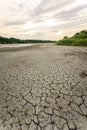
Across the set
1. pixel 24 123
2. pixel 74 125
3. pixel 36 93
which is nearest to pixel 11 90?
pixel 36 93

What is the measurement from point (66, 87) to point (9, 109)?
4.94ft

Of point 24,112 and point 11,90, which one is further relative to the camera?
point 11,90

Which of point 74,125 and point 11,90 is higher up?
point 11,90

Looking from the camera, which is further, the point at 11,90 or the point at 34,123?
the point at 11,90

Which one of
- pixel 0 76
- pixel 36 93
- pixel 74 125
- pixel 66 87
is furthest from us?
pixel 0 76

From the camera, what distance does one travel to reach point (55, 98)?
264 centimetres

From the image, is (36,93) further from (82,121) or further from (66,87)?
(82,121)

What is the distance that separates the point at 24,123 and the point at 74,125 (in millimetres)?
880

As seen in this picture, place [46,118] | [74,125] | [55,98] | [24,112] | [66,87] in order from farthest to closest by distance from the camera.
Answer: [66,87], [55,98], [24,112], [46,118], [74,125]

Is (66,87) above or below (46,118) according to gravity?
above

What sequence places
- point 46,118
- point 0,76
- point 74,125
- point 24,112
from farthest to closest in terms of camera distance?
point 0,76 < point 24,112 < point 46,118 < point 74,125

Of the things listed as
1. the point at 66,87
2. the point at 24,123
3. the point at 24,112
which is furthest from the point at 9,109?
the point at 66,87

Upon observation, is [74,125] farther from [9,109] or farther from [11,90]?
[11,90]

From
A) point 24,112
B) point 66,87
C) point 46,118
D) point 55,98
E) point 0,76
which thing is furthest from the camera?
point 0,76
